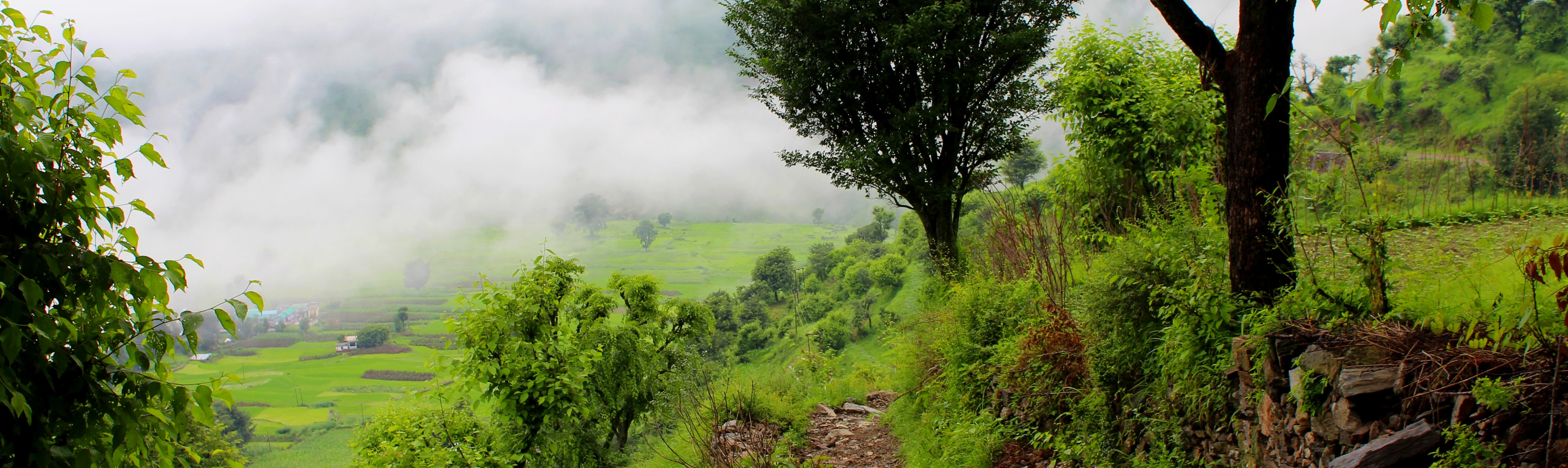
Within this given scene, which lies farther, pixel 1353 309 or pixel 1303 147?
pixel 1303 147

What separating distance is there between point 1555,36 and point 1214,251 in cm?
5541

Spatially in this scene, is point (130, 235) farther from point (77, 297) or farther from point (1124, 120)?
point (1124, 120)

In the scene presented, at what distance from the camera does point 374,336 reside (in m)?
102

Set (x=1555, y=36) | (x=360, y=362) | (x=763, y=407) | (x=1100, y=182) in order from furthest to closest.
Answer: (x=360, y=362) → (x=1555, y=36) → (x=763, y=407) → (x=1100, y=182)

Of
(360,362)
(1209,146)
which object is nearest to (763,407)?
(1209,146)

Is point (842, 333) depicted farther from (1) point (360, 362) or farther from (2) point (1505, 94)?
(1) point (360, 362)

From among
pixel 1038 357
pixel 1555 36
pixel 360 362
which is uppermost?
pixel 1555 36

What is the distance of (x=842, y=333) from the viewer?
3519cm

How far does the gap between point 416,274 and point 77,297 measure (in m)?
172

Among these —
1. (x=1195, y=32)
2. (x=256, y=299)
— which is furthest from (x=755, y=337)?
(x=256, y=299)

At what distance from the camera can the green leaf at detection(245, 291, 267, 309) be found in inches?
81.9

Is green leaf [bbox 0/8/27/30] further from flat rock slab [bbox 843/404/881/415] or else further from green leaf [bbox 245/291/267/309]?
flat rock slab [bbox 843/404/881/415]

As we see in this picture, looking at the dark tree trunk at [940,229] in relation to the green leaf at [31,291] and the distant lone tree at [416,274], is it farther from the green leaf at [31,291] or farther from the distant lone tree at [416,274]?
the distant lone tree at [416,274]

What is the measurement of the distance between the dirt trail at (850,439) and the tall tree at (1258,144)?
4327 millimetres
